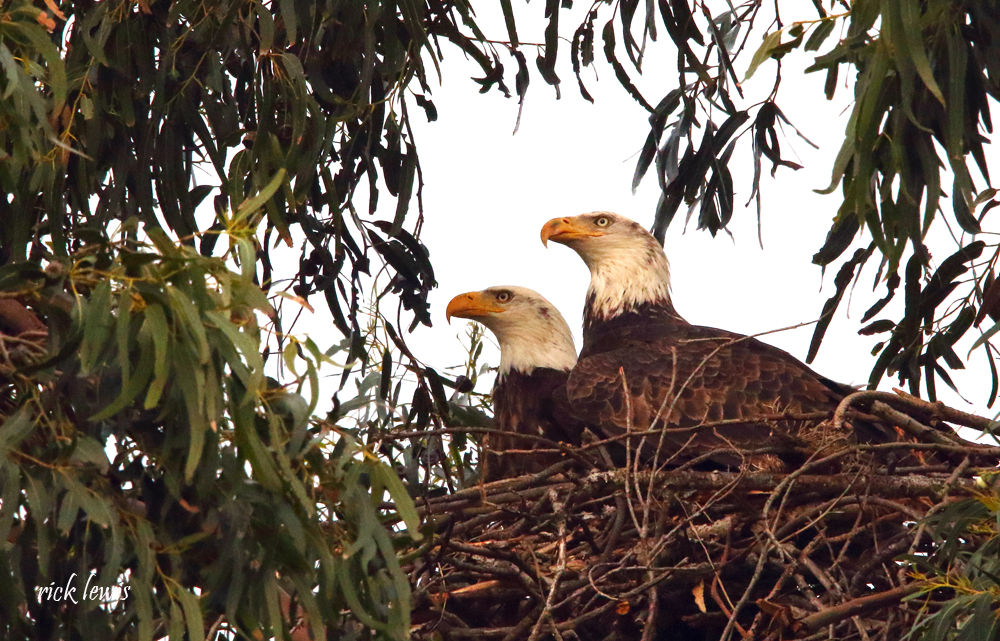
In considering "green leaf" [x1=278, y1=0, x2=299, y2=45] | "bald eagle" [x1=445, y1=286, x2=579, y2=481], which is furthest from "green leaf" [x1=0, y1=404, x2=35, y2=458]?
"bald eagle" [x1=445, y1=286, x2=579, y2=481]

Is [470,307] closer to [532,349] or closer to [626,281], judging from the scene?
[532,349]

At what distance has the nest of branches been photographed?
12.7 ft

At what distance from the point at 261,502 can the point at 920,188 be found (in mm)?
1790

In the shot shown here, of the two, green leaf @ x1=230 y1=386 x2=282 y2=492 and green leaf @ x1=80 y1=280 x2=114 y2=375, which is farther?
green leaf @ x1=230 y1=386 x2=282 y2=492

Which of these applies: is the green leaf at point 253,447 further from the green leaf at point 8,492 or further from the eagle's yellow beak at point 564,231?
the eagle's yellow beak at point 564,231

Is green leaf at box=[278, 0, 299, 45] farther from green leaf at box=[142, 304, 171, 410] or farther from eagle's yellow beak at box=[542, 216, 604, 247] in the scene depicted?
eagle's yellow beak at box=[542, 216, 604, 247]

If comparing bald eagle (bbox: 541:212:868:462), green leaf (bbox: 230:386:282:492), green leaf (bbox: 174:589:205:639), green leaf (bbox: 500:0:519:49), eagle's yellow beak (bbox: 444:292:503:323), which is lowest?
green leaf (bbox: 174:589:205:639)

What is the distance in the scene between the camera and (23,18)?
9.18ft

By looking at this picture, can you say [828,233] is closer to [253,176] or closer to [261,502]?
[253,176]

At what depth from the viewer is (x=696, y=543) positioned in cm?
424

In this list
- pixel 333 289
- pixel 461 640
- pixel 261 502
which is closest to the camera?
pixel 261 502

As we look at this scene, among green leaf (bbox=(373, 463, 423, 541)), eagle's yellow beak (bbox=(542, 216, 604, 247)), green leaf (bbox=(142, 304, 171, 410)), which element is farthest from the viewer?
eagle's yellow beak (bbox=(542, 216, 604, 247))

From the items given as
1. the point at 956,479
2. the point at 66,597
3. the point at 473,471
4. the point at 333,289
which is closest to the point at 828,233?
the point at 956,479

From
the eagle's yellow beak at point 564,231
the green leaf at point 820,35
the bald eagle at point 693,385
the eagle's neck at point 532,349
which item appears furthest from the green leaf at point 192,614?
the eagle's yellow beak at point 564,231
